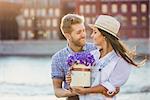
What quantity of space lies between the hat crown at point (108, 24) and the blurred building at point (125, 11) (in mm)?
48068

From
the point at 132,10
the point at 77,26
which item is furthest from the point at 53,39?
the point at 77,26

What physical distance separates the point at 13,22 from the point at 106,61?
5247 cm

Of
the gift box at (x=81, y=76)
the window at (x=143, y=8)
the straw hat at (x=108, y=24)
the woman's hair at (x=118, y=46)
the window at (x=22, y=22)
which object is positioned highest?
the straw hat at (x=108, y=24)

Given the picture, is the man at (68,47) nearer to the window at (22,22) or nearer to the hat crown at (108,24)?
the hat crown at (108,24)

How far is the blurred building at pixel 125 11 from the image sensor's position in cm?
5097

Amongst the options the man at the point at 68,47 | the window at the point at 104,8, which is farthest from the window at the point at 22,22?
→ the man at the point at 68,47

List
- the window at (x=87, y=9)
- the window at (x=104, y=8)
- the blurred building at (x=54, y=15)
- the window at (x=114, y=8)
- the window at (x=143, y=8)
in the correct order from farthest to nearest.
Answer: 1. the window at (x=114, y=8)
2. the window at (x=143, y=8)
3. the window at (x=104, y=8)
4. the window at (x=87, y=9)
5. the blurred building at (x=54, y=15)

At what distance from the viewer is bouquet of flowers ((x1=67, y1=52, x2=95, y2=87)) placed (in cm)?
185

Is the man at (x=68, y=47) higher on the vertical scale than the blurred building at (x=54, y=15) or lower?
higher

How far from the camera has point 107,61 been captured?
1862 millimetres

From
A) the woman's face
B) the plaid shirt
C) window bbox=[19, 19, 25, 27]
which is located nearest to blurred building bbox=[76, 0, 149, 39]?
window bbox=[19, 19, 25, 27]

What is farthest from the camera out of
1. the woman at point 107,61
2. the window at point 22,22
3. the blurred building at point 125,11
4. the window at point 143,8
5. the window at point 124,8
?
the window at point 22,22

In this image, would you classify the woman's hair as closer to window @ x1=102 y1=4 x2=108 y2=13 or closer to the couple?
the couple

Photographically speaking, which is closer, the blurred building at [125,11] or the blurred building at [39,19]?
the blurred building at [125,11]
